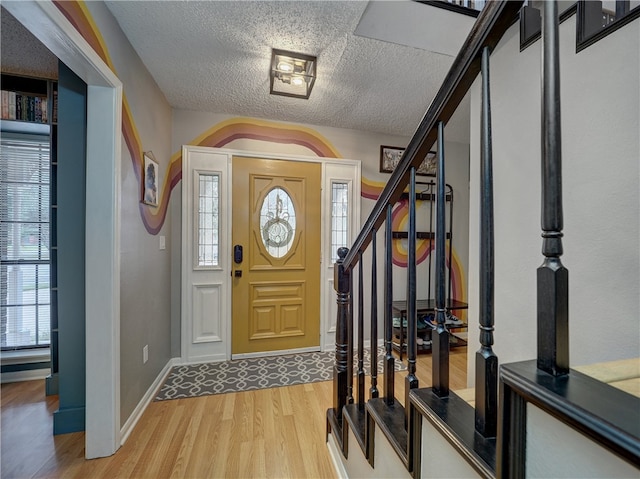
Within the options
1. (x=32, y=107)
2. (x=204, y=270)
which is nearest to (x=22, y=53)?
(x=32, y=107)

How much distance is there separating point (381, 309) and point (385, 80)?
2416 millimetres

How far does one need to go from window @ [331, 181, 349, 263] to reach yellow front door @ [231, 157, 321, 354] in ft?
0.61

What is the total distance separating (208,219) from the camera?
285 centimetres

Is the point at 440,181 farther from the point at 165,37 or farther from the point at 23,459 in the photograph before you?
the point at 23,459

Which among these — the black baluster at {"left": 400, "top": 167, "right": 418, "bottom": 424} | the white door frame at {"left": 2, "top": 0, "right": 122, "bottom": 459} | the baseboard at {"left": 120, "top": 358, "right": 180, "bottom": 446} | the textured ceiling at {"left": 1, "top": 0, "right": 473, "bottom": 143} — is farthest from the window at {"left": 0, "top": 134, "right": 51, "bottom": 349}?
the black baluster at {"left": 400, "top": 167, "right": 418, "bottom": 424}

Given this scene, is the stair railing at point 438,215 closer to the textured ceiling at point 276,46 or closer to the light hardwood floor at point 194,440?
the light hardwood floor at point 194,440

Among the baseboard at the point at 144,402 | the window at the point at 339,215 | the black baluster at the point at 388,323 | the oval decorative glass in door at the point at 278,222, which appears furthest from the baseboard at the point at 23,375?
the black baluster at the point at 388,323

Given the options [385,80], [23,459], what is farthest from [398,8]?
[23,459]

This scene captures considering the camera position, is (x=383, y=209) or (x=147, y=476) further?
(x=147, y=476)

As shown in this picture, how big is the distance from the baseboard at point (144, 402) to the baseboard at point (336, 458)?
1258 millimetres

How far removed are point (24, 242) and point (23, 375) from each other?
1143mm

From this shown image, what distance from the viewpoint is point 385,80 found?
225 cm

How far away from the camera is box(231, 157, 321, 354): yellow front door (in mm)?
2895

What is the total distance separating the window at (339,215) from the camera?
317cm
